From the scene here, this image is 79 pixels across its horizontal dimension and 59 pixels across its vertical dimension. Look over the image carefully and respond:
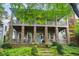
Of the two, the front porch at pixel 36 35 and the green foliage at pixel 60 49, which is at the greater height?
the front porch at pixel 36 35

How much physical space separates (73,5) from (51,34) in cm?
28

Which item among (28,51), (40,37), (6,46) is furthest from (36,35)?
(6,46)

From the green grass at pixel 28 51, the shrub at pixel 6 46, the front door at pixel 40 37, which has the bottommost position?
the green grass at pixel 28 51

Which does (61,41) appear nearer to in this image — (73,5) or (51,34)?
(51,34)

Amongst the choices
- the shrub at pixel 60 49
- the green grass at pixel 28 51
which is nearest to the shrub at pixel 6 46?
the green grass at pixel 28 51

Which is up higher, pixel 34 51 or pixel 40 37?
pixel 40 37

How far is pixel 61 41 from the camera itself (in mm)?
1761

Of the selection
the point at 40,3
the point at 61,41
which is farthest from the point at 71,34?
the point at 40,3

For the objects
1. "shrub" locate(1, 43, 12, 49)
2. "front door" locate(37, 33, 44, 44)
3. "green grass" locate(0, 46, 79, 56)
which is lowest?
"green grass" locate(0, 46, 79, 56)

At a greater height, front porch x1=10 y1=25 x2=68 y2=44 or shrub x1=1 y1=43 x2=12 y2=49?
front porch x1=10 y1=25 x2=68 y2=44

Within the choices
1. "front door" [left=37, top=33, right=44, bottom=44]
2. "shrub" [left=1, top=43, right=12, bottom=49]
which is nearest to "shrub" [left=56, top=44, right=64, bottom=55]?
"front door" [left=37, top=33, right=44, bottom=44]

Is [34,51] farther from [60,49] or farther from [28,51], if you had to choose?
[60,49]

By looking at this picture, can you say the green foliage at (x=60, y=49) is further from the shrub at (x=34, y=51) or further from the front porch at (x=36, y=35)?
the shrub at (x=34, y=51)

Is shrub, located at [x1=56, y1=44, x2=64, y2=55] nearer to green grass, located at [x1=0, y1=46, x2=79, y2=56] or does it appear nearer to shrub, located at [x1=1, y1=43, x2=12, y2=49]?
green grass, located at [x1=0, y1=46, x2=79, y2=56]
